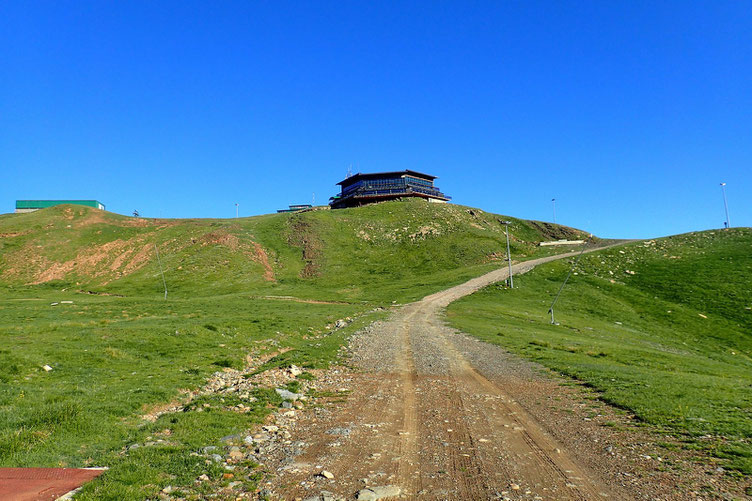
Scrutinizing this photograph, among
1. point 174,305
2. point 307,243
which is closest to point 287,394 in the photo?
point 174,305

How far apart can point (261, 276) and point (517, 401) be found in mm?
73880

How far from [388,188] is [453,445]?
14124 cm

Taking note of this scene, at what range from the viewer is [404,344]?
93.4 ft

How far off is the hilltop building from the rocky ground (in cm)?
13021

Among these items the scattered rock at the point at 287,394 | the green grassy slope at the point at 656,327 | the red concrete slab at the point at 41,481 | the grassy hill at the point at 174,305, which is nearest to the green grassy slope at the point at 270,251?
the grassy hill at the point at 174,305

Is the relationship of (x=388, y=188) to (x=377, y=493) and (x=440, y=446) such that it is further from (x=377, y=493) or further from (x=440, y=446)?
(x=377, y=493)

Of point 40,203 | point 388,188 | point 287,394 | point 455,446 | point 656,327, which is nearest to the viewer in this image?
point 455,446

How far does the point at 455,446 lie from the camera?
1077 cm

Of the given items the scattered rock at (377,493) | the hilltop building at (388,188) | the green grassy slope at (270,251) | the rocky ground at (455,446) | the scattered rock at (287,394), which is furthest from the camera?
the hilltop building at (388,188)

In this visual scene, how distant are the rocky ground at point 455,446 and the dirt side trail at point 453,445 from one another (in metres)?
0.04

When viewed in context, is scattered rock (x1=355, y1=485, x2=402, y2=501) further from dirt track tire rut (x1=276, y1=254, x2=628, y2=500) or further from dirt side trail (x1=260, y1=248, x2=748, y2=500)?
dirt track tire rut (x1=276, y1=254, x2=628, y2=500)

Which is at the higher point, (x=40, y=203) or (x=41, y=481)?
(x=40, y=203)

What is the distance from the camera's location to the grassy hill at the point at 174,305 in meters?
11.0

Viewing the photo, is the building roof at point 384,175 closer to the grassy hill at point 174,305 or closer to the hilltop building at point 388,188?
the hilltop building at point 388,188
